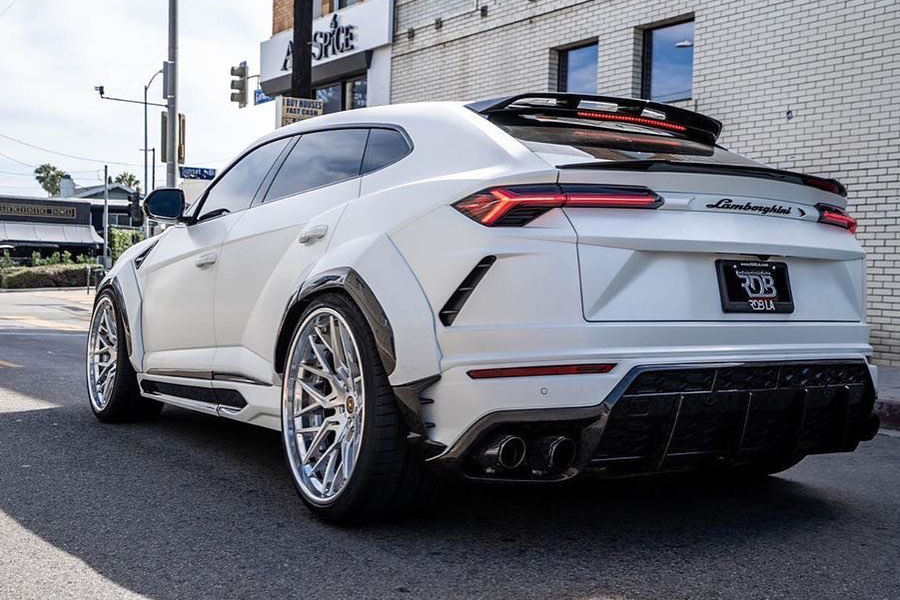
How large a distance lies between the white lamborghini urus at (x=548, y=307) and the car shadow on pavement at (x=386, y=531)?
0.88 feet

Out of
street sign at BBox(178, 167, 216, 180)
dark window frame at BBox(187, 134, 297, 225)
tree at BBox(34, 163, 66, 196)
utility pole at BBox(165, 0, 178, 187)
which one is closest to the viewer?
dark window frame at BBox(187, 134, 297, 225)

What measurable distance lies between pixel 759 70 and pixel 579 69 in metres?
3.50

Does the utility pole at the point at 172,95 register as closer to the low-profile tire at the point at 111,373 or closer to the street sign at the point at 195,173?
the street sign at the point at 195,173

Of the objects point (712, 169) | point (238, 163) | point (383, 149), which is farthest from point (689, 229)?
point (238, 163)

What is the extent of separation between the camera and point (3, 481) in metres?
4.61

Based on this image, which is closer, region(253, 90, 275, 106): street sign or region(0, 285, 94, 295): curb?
region(253, 90, 275, 106): street sign

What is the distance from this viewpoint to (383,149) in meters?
4.23

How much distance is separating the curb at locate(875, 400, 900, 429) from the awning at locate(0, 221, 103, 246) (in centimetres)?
6568

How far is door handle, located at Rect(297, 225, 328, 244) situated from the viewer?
13.7 ft

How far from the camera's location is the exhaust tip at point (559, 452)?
334 cm

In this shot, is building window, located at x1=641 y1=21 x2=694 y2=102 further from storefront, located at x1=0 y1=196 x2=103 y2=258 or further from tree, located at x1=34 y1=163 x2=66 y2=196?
tree, located at x1=34 y1=163 x2=66 y2=196

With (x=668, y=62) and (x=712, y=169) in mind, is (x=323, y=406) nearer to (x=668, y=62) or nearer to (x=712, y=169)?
(x=712, y=169)

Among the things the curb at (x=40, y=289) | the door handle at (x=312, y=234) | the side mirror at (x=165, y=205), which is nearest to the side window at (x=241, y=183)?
the side mirror at (x=165, y=205)

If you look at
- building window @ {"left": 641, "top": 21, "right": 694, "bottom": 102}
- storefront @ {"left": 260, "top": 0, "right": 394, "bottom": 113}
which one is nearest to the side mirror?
building window @ {"left": 641, "top": 21, "right": 694, "bottom": 102}
